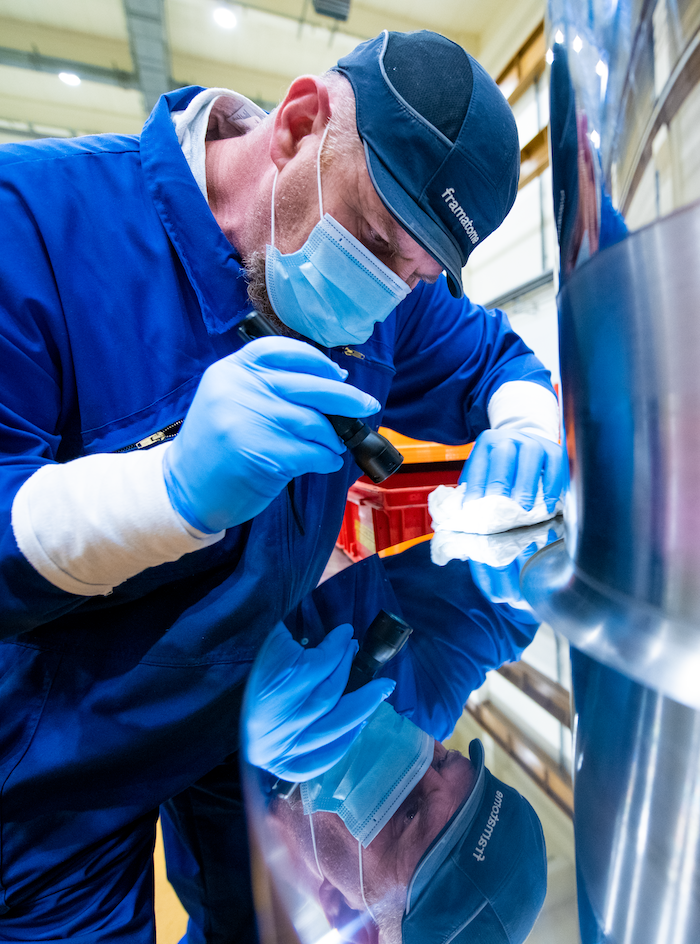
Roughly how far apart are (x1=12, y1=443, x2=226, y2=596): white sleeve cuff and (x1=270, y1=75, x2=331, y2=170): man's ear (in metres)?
0.46

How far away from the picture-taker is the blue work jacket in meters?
0.42

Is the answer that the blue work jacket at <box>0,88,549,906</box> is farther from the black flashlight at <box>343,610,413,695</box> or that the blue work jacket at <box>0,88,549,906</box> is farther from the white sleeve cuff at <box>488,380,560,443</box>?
the white sleeve cuff at <box>488,380,560,443</box>

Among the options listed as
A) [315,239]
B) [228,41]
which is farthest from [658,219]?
[228,41]

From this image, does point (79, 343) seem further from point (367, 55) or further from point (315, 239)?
point (367, 55)

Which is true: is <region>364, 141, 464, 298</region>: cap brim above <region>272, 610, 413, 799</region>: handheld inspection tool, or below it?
above

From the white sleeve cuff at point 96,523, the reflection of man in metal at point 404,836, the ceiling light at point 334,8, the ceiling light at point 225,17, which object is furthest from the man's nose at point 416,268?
the ceiling light at point 225,17

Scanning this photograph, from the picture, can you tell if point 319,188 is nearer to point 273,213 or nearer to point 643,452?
point 273,213

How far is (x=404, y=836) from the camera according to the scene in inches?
7.1

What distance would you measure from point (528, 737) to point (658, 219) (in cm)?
25

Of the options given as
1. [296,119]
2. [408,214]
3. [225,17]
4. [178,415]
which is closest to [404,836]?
[178,415]

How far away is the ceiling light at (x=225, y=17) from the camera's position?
7.48ft

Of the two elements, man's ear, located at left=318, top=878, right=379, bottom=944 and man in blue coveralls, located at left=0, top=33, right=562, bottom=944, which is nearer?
man's ear, located at left=318, top=878, right=379, bottom=944

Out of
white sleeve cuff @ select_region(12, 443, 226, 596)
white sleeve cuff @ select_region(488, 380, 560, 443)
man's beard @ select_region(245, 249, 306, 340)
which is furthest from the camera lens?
white sleeve cuff @ select_region(488, 380, 560, 443)

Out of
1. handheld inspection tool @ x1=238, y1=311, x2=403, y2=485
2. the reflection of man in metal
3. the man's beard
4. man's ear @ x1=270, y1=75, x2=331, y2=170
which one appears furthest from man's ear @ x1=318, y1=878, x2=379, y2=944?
man's ear @ x1=270, y1=75, x2=331, y2=170
